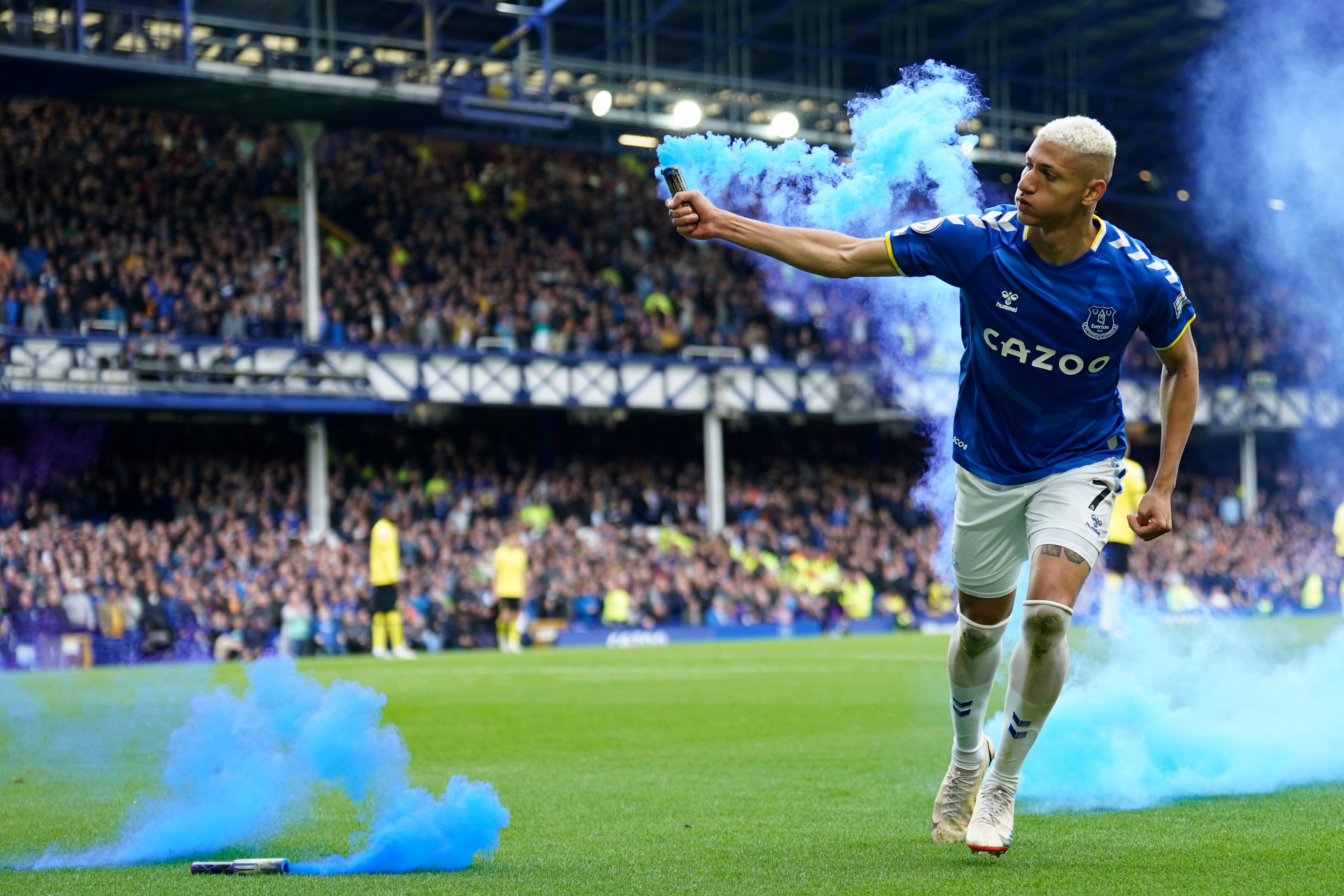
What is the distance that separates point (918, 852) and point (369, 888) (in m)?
1.89

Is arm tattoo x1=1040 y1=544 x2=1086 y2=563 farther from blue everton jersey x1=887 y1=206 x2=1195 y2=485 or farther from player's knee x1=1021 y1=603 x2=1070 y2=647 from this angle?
blue everton jersey x1=887 y1=206 x2=1195 y2=485

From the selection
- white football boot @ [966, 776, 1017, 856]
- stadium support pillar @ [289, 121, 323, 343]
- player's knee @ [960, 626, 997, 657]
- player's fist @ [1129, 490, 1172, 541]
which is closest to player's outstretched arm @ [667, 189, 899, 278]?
player's fist @ [1129, 490, 1172, 541]

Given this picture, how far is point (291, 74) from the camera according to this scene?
27.9 m

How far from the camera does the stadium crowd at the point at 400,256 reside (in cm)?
2812

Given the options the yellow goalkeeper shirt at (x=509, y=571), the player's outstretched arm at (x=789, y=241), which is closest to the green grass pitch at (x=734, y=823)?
the player's outstretched arm at (x=789, y=241)

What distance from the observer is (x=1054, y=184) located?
17.0 ft

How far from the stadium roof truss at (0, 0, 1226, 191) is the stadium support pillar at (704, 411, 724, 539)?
6422mm

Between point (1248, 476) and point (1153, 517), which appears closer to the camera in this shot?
point (1153, 517)

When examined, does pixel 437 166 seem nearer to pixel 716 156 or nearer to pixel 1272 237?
pixel 1272 237

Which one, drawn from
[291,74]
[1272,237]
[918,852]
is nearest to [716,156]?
[918,852]

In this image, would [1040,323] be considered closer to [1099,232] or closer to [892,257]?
[1099,232]

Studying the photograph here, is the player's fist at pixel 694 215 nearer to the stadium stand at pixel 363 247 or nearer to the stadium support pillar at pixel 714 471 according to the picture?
the stadium stand at pixel 363 247

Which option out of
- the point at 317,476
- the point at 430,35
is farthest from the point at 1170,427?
the point at 430,35

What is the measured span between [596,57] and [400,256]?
628cm
